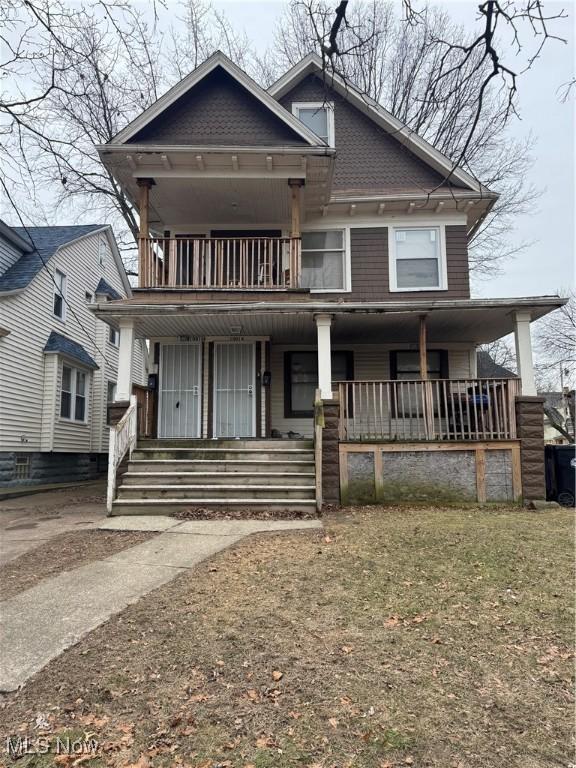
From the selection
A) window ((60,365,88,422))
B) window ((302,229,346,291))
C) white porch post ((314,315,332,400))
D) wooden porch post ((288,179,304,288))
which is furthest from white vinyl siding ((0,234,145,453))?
white porch post ((314,315,332,400))

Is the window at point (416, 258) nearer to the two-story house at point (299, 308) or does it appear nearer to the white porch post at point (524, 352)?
the two-story house at point (299, 308)

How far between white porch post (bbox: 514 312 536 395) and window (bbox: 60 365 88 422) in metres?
12.7

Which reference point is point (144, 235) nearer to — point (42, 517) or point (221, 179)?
point (221, 179)

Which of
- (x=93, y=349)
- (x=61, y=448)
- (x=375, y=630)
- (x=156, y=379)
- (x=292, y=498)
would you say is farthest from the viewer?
(x=93, y=349)

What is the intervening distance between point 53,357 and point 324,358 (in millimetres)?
9418

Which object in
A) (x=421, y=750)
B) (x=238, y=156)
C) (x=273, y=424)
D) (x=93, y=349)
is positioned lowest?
(x=421, y=750)

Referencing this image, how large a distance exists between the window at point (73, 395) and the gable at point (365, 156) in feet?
32.5

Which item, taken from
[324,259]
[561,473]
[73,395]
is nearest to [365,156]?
[324,259]

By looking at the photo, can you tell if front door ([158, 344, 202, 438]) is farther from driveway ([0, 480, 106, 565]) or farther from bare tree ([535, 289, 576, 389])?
bare tree ([535, 289, 576, 389])

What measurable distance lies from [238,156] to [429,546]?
801 cm

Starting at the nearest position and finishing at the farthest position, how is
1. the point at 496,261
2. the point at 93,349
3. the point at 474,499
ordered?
the point at 474,499, the point at 93,349, the point at 496,261

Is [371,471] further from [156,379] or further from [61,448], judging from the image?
[61,448]

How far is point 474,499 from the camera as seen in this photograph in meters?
8.74

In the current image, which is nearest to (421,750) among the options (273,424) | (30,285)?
(273,424)
